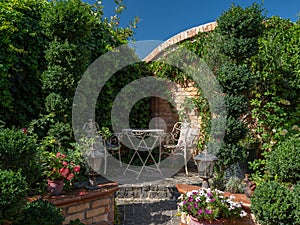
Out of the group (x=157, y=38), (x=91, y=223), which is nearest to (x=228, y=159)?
(x=91, y=223)

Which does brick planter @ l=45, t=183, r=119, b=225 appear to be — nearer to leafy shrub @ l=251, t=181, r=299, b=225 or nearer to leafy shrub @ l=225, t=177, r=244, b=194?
leafy shrub @ l=225, t=177, r=244, b=194

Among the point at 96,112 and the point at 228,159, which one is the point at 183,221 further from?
the point at 96,112

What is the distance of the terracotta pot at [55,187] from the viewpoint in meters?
3.08

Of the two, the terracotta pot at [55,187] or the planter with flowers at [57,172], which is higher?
the planter with flowers at [57,172]

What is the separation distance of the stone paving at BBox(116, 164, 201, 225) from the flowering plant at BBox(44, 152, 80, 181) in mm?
1024

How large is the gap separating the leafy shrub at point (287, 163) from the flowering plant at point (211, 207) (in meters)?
0.53

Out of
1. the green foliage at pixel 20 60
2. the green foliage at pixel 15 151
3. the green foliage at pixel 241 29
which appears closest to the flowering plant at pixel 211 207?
the green foliage at pixel 15 151

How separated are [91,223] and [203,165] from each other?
146cm

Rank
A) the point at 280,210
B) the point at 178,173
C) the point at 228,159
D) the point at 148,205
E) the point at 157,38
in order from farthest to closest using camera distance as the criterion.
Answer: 1. the point at 157,38
2. the point at 178,173
3. the point at 148,205
4. the point at 228,159
5. the point at 280,210

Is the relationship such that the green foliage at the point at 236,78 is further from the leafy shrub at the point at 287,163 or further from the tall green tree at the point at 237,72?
the leafy shrub at the point at 287,163

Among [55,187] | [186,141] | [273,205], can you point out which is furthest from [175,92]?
[273,205]

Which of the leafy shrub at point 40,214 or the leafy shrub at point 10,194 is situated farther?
the leafy shrub at point 40,214

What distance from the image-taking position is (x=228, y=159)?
12.4ft

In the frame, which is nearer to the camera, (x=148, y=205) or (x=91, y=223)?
(x=91, y=223)
